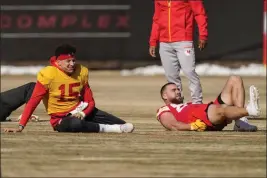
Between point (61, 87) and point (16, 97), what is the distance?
58.5 inches

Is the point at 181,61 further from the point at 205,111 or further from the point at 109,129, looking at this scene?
the point at 109,129

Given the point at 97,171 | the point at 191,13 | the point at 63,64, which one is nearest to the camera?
the point at 97,171

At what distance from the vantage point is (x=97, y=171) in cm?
941

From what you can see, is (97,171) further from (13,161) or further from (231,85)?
(231,85)

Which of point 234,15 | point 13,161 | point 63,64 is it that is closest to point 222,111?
point 63,64

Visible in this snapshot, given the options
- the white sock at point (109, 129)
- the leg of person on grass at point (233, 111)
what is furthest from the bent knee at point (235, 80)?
the white sock at point (109, 129)

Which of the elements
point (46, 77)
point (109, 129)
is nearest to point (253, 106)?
point (109, 129)

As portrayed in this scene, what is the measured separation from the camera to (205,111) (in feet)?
40.2

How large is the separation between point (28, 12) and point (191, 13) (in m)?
9.96

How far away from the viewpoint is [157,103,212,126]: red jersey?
1228 cm

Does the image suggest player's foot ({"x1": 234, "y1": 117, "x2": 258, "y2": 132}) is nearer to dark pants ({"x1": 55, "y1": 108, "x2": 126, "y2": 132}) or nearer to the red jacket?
dark pants ({"x1": 55, "y1": 108, "x2": 126, "y2": 132})

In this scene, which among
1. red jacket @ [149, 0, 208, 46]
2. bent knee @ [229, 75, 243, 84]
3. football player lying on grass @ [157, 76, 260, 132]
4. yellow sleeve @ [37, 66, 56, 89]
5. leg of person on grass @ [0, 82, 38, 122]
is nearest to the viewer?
yellow sleeve @ [37, 66, 56, 89]

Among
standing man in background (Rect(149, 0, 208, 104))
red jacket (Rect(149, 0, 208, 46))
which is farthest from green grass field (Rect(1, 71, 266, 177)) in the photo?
red jacket (Rect(149, 0, 208, 46))

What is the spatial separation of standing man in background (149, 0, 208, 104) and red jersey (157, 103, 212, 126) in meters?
1.52
